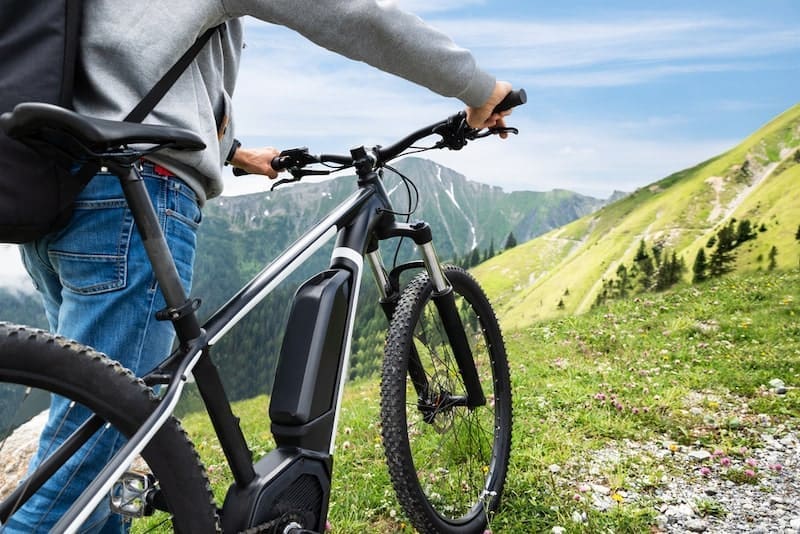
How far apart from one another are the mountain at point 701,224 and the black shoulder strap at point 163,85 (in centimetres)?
1810

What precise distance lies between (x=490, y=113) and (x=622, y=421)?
407cm

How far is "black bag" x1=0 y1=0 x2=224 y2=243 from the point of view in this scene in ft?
7.31

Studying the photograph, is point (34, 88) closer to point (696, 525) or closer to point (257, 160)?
point (257, 160)

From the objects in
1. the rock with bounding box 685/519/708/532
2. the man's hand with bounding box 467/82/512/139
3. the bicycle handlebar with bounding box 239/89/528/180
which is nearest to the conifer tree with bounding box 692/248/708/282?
the rock with bounding box 685/519/708/532

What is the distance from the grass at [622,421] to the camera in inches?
184

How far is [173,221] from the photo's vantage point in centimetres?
A: 263

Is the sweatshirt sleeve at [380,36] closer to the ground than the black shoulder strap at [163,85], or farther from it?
farther from it

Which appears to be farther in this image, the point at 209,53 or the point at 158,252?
the point at 209,53

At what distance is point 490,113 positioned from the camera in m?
3.48

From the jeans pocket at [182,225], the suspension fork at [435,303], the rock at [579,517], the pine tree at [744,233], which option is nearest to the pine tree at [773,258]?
the pine tree at [744,233]

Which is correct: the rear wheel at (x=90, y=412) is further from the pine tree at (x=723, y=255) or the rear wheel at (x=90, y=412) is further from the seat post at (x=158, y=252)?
the pine tree at (x=723, y=255)

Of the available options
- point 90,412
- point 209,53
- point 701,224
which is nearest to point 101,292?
point 90,412

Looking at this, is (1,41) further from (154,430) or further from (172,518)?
(172,518)

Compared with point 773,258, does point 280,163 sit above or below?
above
